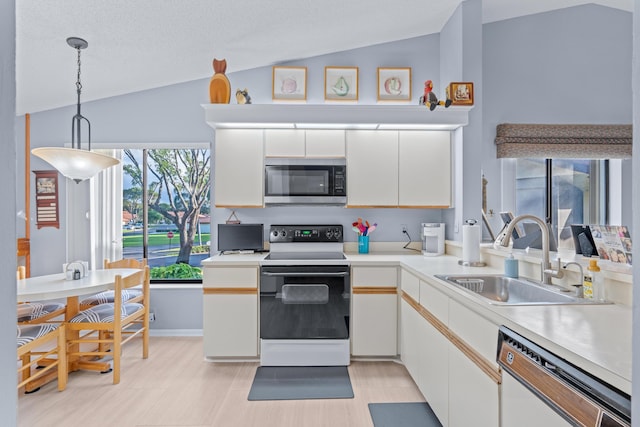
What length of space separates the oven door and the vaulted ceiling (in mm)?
1868

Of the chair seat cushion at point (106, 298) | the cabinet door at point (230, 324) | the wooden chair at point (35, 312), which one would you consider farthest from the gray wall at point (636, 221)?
the chair seat cushion at point (106, 298)

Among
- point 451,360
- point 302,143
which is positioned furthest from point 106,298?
point 451,360

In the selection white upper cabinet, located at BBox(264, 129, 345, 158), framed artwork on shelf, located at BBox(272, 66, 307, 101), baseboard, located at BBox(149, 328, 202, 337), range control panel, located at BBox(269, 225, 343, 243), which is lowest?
baseboard, located at BBox(149, 328, 202, 337)

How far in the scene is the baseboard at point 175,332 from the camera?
3.59 m

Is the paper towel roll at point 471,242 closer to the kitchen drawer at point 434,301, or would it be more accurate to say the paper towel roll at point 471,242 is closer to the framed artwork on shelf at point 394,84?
the kitchen drawer at point 434,301

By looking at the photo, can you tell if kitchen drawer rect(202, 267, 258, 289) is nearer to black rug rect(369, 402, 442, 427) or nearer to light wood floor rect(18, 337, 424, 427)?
light wood floor rect(18, 337, 424, 427)

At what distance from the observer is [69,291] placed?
243 centimetres

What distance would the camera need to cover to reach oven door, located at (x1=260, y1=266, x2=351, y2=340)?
2885 mm

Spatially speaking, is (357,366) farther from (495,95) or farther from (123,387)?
(495,95)

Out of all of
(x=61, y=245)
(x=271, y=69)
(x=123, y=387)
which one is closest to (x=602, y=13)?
→ (x=271, y=69)

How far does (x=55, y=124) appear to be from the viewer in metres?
3.58

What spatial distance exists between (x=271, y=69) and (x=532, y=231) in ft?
8.71

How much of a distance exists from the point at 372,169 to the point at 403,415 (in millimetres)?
1921

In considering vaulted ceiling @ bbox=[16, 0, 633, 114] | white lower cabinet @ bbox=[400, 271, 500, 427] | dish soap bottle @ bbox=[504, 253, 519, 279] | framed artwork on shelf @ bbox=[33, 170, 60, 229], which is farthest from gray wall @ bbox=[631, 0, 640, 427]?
framed artwork on shelf @ bbox=[33, 170, 60, 229]
